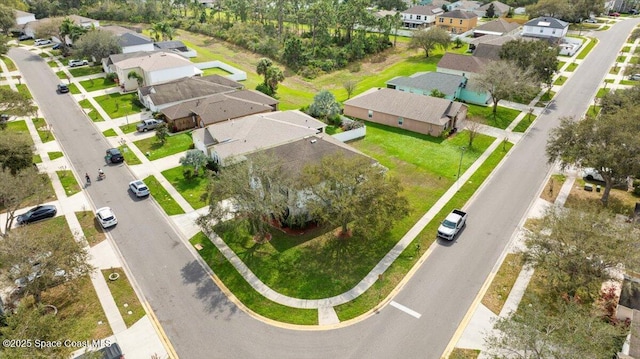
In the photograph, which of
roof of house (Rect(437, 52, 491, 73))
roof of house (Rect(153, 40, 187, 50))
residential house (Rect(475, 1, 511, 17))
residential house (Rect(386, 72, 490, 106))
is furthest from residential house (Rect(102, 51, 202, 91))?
residential house (Rect(475, 1, 511, 17))

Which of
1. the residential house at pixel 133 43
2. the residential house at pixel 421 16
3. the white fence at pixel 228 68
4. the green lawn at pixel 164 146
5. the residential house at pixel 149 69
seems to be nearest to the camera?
the green lawn at pixel 164 146

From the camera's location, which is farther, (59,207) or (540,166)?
(540,166)

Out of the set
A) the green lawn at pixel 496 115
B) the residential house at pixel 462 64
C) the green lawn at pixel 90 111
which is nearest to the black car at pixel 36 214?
the green lawn at pixel 90 111

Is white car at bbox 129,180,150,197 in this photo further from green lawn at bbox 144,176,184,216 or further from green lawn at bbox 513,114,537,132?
green lawn at bbox 513,114,537,132

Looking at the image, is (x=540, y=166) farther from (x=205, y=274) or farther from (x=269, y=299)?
(x=205, y=274)

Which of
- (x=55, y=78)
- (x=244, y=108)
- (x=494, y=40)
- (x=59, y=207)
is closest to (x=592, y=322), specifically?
(x=59, y=207)

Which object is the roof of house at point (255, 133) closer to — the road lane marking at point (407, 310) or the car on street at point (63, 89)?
the road lane marking at point (407, 310)

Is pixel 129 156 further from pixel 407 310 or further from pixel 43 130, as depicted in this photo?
pixel 407 310
